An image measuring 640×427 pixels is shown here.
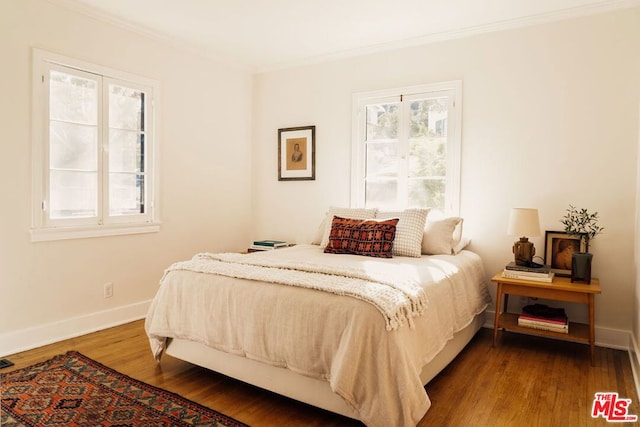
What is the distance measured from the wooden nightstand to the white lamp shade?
1.12ft

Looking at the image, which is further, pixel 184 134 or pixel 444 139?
pixel 184 134

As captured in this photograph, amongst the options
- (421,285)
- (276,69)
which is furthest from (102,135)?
(421,285)

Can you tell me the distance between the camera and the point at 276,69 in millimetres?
4871

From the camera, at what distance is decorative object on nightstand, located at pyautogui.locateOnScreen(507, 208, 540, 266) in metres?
3.16

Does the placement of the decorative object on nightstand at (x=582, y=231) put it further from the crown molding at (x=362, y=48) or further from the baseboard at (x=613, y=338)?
the crown molding at (x=362, y=48)

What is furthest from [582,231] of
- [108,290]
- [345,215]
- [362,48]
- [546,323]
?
[108,290]

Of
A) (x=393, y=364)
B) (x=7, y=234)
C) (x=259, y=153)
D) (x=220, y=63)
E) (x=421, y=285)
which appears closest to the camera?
(x=393, y=364)

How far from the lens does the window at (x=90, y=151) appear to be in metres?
3.16

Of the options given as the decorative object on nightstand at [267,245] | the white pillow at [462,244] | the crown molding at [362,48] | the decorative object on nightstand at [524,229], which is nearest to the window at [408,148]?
the white pillow at [462,244]

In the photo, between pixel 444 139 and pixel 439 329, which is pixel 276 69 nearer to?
pixel 444 139

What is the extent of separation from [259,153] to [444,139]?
2.14 meters

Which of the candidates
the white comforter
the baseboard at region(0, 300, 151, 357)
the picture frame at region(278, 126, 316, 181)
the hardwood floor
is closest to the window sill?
the baseboard at region(0, 300, 151, 357)

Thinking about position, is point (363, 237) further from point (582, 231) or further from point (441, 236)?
point (582, 231)

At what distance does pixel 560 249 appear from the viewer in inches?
133
